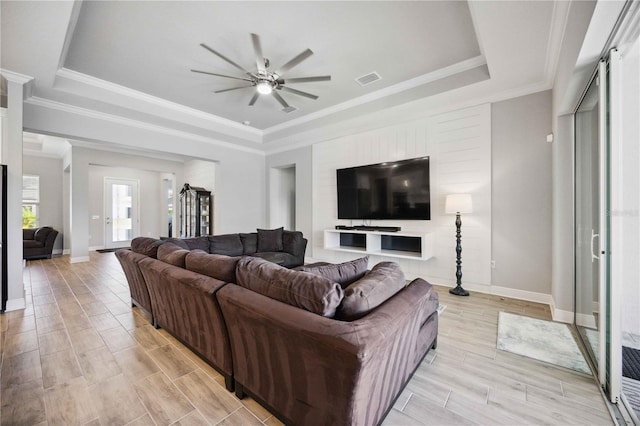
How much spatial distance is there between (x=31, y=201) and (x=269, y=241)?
23.4 ft

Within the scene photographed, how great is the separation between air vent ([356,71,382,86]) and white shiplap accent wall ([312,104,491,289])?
99 cm

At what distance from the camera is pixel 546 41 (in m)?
2.42

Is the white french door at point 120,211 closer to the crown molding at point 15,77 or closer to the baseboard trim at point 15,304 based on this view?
the baseboard trim at point 15,304

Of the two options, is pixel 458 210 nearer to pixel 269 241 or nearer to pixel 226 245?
pixel 269 241

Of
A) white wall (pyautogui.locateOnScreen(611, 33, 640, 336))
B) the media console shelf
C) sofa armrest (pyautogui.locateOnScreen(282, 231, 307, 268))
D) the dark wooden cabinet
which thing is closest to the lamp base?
the media console shelf

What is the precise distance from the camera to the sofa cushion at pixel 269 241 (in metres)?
4.72

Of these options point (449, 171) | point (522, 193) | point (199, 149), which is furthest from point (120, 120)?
point (522, 193)

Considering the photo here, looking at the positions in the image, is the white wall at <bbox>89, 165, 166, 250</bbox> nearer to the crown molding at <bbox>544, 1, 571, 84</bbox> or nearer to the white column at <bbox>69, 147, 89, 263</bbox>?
the white column at <bbox>69, 147, 89, 263</bbox>

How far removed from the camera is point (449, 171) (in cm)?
385

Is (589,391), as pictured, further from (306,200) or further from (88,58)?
(88,58)

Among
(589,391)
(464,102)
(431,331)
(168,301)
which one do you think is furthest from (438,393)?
(464,102)

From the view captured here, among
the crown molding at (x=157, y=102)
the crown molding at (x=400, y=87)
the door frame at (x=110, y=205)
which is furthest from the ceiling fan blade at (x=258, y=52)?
the door frame at (x=110, y=205)

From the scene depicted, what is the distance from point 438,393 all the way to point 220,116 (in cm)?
530

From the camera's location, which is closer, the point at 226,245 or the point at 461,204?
the point at 461,204
